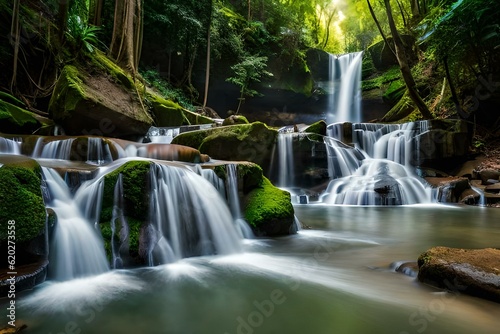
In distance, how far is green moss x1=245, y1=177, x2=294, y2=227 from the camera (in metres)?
4.97

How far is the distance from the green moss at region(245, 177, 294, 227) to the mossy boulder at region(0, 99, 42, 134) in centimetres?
606

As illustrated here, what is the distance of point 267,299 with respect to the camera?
269cm

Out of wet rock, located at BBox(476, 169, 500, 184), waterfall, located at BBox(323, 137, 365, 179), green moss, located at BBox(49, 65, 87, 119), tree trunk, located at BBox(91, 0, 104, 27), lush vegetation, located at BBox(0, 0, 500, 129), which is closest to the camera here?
green moss, located at BBox(49, 65, 87, 119)

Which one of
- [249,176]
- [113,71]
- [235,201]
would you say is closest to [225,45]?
[113,71]

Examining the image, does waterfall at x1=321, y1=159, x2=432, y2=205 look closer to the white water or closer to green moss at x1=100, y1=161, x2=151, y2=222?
the white water

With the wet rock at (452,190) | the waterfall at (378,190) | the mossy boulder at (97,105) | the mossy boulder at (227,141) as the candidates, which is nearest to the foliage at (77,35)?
the mossy boulder at (97,105)

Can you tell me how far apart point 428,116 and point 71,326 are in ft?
43.8

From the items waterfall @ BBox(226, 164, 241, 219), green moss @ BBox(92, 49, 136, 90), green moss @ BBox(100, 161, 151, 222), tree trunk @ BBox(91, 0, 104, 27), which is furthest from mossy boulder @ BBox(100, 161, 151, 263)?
tree trunk @ BBox(91, 0, 104, 27)

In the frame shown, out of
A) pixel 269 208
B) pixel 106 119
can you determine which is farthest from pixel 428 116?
pixel 106 119

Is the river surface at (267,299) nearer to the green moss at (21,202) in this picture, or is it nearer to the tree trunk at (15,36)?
the green moss at (21,202)

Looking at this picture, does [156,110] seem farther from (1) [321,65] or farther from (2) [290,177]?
(1) [321,65]

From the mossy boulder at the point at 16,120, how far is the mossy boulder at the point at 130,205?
534cm

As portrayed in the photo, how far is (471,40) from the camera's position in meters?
10.5

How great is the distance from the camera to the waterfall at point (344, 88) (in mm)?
20516
